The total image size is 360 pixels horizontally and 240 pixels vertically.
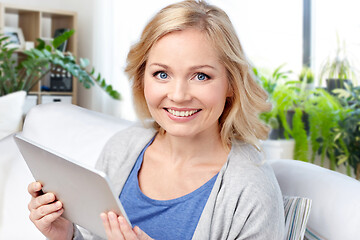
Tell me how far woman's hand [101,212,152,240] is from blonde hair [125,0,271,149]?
40 cm

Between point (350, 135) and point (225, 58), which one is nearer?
point (225, 58)

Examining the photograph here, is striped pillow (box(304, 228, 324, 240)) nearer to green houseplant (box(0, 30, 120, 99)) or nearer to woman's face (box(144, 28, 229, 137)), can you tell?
woman's face (box(144, 28, 229, 137))

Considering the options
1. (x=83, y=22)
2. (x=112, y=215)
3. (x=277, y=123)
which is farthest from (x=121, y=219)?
(x=83, y=22)

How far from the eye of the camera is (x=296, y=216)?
3.61 feet

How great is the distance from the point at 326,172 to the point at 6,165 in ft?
3.41

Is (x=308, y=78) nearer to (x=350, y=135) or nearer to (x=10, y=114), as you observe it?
(x=350, y=135)

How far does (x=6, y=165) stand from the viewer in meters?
1.66

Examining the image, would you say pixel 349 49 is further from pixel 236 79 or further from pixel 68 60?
pixel 236 79

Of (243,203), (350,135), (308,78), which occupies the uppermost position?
(243,203)

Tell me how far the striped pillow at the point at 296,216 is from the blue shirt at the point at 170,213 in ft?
0.61

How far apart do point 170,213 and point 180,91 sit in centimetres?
30

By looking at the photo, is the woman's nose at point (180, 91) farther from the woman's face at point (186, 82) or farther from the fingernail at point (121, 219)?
the fingernail at point (121, 219)

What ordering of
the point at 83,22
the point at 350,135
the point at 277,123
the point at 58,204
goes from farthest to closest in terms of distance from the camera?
the point at 83,22
the point at 277,123
the point at 350,135
the point at 58,204

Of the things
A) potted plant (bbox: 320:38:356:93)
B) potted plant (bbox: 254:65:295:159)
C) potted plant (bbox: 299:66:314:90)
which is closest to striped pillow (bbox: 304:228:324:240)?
potted plant (bbox: 254:65:295:159)
